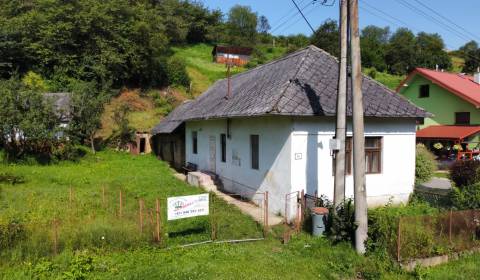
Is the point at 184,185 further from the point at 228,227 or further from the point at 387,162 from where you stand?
the point at 387,162

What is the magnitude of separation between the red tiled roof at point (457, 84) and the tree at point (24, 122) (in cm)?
2815

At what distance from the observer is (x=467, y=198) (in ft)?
34.7

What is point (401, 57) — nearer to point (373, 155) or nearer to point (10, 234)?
point (373, 155)

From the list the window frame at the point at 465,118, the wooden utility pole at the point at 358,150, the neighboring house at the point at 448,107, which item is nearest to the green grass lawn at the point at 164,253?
the wooden utility pole at the point at 358,150

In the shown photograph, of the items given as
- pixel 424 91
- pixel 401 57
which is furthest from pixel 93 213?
pixel 401 57

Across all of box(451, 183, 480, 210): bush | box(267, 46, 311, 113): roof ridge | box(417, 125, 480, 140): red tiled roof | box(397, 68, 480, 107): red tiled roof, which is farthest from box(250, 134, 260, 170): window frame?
box(397, 68, 480, 107): red tiled roof

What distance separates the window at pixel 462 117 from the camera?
27.6 meters

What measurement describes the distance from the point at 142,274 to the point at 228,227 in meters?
3.65

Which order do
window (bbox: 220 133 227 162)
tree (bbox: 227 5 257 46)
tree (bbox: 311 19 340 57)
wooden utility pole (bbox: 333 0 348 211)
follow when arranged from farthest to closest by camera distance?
tree (bbox: 227 5 257 46) < tree (bbox: 311 19 340 57) < window (bbox: 220 133 227 162) < wooden utility pole (bbox: 333 0 348 211)

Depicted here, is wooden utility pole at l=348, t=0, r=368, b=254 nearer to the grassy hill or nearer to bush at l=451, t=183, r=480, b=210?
bush at l=451, t=183, r=480, b=210

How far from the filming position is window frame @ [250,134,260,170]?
13031 mm

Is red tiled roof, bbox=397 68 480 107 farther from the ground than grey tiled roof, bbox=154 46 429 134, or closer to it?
farther from the ground

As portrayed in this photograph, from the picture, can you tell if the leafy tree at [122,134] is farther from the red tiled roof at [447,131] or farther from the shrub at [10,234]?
the red tiled roof at [447,131]

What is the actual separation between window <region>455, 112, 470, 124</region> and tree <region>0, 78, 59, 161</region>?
1139 inches
